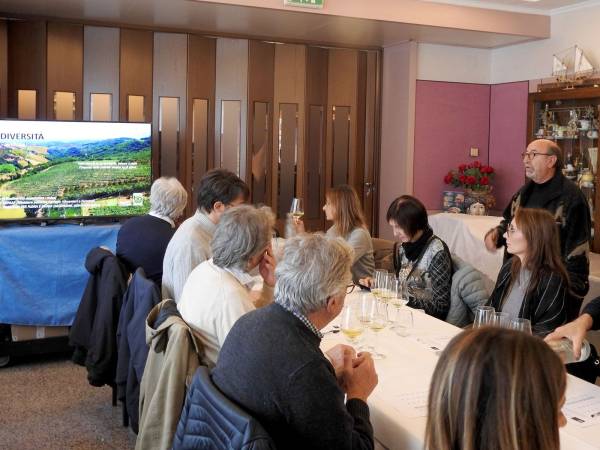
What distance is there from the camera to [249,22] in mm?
5898

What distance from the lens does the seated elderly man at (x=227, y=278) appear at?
2240 mm

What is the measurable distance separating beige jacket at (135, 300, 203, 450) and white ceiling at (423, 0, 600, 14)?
4.65 meters

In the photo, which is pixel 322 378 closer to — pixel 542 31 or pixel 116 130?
pixel 116 130

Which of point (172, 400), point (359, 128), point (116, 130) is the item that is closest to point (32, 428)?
point (172, 400)

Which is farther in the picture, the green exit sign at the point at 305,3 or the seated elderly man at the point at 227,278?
the green exit sign at the point at 305,3

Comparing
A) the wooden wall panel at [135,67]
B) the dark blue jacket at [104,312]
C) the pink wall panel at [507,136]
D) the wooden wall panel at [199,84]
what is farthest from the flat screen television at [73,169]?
the pink wall panel at [507,136]

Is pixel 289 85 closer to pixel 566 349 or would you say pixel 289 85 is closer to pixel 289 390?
pixel 566 349

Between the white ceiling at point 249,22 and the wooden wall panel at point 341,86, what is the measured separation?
13 centimetres

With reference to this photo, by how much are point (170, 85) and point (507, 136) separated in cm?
349

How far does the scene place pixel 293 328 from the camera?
1.66 m

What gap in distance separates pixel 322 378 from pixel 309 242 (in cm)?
44

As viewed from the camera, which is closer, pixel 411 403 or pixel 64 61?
pixel 411 403

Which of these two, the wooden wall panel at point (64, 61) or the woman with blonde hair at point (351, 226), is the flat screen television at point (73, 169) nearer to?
the wooden wall panel at point (64, 61)

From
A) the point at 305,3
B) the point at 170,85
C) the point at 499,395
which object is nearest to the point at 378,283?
the point at 499,395
